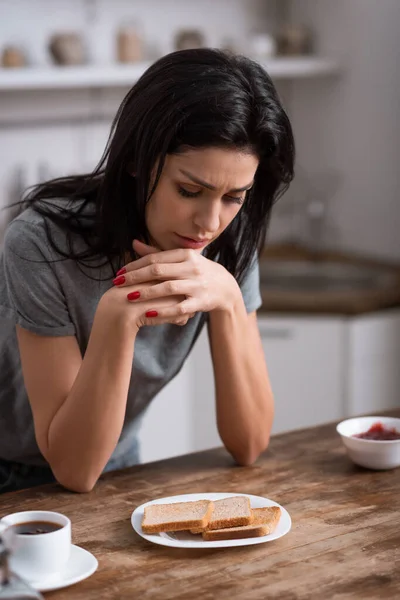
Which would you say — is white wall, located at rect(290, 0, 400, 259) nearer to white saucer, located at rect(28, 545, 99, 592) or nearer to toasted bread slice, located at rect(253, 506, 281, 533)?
toasted bread slice, located at rect(253, 506, 281, 533)

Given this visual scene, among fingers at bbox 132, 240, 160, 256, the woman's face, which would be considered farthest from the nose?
fingers at bbox 132, 240, 160, 256

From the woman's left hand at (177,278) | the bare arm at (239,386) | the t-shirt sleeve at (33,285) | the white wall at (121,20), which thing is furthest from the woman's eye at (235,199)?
the white wall at (121,20)

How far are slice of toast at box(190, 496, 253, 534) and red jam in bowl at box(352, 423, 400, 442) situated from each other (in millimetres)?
372

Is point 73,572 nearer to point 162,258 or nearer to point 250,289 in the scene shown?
point 162,258

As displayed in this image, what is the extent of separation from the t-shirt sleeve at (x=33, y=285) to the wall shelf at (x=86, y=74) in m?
1.51

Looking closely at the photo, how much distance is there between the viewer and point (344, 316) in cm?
312

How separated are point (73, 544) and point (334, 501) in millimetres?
429

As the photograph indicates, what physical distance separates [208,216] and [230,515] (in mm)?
458

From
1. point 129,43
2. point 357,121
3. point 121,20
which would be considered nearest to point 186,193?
point 129,43

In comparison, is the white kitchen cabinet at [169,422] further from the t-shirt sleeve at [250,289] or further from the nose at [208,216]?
the nose at [208,216]

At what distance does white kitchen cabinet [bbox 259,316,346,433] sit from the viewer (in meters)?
3.14

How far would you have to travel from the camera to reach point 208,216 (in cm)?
154

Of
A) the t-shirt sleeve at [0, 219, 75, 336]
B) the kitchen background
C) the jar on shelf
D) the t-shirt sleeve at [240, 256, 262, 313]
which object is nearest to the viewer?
the t-shirt sleeve at [0, 219, 75, 336]

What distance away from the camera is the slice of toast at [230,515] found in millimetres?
1400
